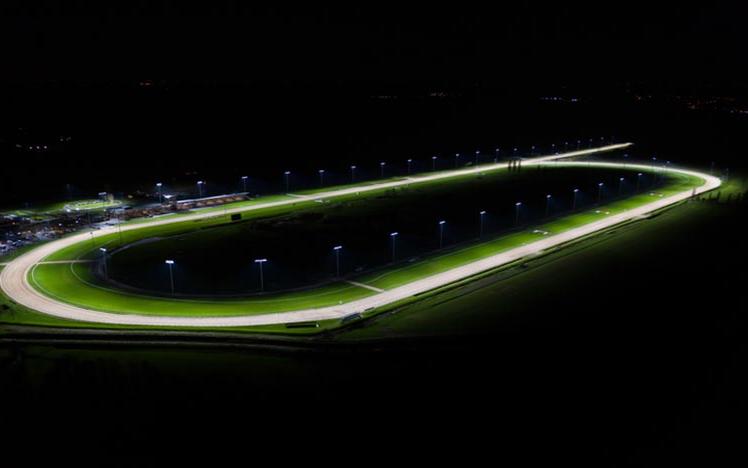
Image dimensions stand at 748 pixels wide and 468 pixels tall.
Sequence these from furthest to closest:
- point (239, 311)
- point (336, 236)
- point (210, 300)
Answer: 1. point (336, 236)
2. point (210, 300)
3. point (239, 311)

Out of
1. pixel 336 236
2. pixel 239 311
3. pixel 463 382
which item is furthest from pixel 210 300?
pixel 336 236

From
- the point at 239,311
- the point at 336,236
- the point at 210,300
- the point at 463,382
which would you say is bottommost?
the point at 463,382

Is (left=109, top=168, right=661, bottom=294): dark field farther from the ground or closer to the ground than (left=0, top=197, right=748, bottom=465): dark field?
farther from the ground

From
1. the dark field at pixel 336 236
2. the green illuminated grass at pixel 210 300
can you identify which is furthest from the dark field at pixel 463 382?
the dark field at pixel 336 236

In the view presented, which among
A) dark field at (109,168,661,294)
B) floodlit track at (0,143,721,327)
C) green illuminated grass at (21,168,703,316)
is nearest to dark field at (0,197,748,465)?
floodlit track at (0,143,721,327)

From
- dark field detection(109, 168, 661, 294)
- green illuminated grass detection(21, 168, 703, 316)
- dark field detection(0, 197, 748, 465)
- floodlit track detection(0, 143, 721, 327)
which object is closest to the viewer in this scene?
dark field detection(0, 197, 748, 465)

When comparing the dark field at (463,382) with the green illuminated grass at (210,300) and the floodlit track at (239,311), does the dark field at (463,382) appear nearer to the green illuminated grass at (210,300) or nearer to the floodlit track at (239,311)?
the floodlit track at (239,311)

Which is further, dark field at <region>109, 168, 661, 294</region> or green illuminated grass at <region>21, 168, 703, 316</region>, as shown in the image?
dark field at <region>109, 168, 661, 294</region>

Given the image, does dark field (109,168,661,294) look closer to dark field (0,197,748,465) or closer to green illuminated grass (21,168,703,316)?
green illuminated grass (21,168,703,316)

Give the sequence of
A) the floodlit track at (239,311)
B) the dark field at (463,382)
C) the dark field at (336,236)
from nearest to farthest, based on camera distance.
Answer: the dark field at (463,382), the floodlit track at (239,311), the dark field at (336,236)

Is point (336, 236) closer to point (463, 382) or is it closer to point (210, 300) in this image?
point (210, 300)

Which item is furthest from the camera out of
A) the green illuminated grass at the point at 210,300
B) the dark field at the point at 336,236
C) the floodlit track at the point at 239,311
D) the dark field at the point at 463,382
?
the dark field at the point at 336,236
